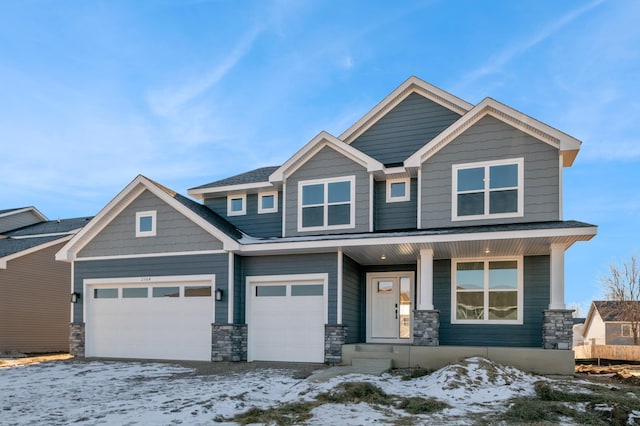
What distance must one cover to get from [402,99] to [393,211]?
3.68m

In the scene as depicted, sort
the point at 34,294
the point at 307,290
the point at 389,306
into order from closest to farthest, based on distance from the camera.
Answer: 1. the point at 307,290
2. the point at 389,306
3. the point at 34,294

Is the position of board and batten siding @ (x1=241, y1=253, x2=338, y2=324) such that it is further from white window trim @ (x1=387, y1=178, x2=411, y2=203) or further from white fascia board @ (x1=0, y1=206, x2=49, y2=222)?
white fascia board @ (x1=0, y1=206, x2=49, y2=222)

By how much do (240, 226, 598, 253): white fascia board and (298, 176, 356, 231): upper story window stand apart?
1.37m

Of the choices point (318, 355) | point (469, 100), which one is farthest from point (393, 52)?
point (318, 355)

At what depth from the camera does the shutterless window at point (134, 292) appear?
1512 cm

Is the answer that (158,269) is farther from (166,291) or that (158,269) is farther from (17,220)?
(17,220)

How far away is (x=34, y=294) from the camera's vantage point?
19.2 m

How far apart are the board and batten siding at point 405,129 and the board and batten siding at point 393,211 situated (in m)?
1.15

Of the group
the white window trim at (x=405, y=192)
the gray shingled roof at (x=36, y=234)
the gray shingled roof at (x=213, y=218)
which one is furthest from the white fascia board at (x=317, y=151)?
the gray shingled roof at (x=36, y=234)

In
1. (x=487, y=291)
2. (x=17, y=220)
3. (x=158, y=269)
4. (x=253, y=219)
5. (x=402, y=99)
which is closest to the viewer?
(x=487, y=291)

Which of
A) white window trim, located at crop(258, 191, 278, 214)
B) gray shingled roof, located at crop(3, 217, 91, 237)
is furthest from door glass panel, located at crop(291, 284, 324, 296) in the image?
gray shingled roof, located at crop(3, 217, 91, 237)

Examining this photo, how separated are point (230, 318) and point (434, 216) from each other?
20.5 ft

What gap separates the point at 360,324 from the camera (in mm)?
15008

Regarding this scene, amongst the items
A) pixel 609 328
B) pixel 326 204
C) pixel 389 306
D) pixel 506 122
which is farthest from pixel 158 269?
pixel 609 328
